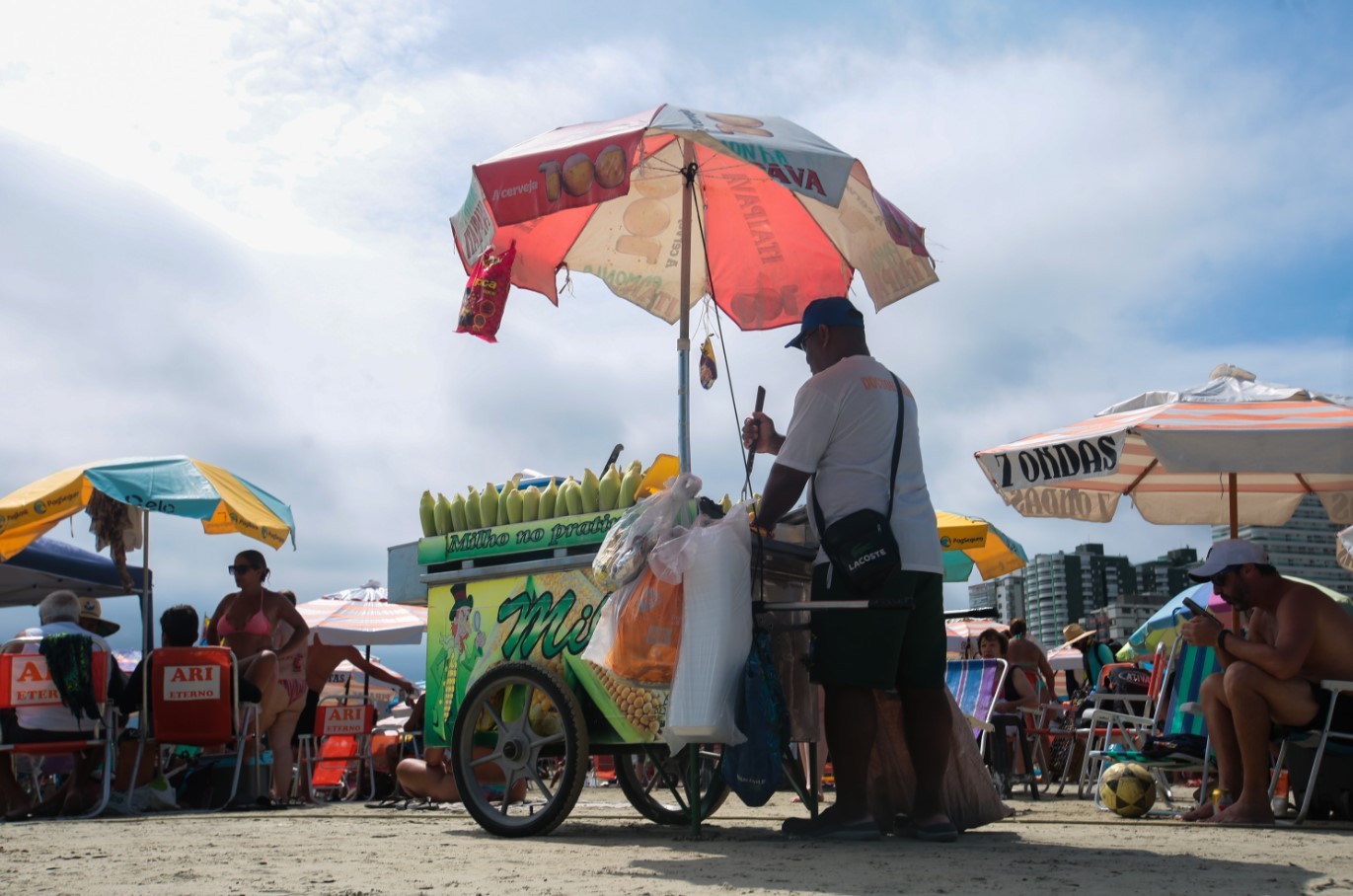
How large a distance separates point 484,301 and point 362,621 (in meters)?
8.16

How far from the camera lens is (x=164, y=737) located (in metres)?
7.56

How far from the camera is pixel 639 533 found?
14.7ft

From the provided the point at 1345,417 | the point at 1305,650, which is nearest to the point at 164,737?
the point at 1305,650

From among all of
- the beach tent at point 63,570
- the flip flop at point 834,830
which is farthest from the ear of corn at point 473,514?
the beach tent at point 63,570

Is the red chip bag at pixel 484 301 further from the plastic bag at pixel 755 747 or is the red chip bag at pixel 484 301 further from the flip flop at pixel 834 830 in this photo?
the flip flop at pixel 834 830

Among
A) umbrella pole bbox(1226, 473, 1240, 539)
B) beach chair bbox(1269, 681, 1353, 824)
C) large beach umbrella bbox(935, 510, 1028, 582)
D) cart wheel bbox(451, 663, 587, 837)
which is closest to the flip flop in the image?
cart wheel bbox(451, 663, 587, 837)

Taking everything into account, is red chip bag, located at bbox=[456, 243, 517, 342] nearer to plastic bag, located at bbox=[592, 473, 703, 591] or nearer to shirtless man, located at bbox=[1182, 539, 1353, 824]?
plastic bag, located at bbox=[592, 473, 703, 591]

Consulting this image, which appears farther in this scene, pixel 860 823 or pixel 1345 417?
pixel 1345 417

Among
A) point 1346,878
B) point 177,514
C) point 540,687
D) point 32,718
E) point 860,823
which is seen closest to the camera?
point 1346,878

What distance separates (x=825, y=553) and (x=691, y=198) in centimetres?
258

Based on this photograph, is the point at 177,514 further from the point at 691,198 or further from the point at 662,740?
the point at 662,740

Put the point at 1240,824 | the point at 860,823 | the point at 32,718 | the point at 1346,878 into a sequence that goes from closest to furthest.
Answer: the point at 1346,878 < the point at 860,823 < the point at 1240,824 < the point at 32,718

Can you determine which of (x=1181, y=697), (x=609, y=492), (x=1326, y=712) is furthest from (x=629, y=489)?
(x=1181, y=697)

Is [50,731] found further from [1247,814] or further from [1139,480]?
[1139,480]
